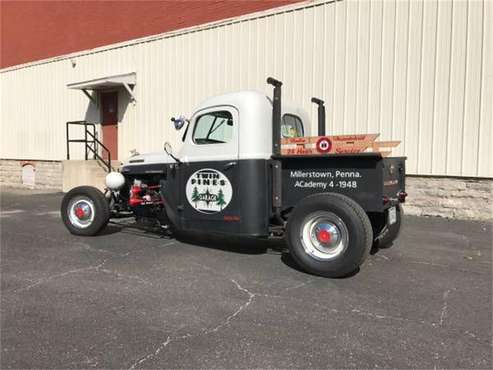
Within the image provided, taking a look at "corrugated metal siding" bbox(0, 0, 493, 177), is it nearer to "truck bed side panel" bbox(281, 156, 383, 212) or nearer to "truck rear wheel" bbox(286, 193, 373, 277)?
"truck bed side panel" bbox(281, 156, 383, 212)

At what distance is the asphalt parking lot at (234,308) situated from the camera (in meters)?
3.18

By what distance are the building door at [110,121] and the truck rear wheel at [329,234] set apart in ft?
37.2

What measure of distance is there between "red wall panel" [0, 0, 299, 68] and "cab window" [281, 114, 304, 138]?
6040 millimetres

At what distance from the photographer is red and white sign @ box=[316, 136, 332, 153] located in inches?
206

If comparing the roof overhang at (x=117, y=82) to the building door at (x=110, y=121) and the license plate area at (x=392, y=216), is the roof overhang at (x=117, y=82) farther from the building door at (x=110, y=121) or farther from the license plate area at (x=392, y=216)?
the license plate area at (x=392, y=216)

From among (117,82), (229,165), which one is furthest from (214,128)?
(117,82)

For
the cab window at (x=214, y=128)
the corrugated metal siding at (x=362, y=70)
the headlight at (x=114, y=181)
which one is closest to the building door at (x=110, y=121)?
the corrugated metal siding at (x=362, y=70)

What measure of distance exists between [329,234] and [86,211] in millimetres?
4445

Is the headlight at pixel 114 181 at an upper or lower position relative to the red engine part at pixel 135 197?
upper

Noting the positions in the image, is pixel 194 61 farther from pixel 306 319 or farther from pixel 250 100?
pixel 306 319

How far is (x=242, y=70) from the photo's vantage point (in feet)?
38.7

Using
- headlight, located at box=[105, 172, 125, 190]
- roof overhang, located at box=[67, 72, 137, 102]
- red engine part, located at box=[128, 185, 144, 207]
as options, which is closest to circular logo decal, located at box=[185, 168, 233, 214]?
red engine part, located at box=[128, 185, 144, 207]

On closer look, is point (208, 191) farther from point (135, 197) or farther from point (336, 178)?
point (336, 178)

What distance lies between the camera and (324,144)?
527 cm
